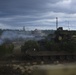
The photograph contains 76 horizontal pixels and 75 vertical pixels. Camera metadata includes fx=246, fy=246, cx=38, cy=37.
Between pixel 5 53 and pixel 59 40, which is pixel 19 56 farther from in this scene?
pixel 59 40

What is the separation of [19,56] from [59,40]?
27.3 ft

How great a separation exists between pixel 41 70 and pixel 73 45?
119 ft

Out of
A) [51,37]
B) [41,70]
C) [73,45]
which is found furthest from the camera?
[51,37]

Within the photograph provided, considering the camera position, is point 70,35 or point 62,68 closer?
point 62,68

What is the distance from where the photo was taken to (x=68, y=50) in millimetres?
38625

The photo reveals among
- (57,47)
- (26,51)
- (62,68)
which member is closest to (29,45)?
(26,51)

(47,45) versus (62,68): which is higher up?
(62,68)

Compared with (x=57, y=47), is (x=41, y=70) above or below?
above

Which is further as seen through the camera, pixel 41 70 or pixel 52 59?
pixel 52 59

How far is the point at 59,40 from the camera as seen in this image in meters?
41.7

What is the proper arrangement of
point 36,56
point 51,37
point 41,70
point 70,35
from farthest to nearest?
point 51,37 < point 70,35 < point 36,56 < point 41,70

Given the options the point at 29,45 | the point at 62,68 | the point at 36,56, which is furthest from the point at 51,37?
the point at 62,68

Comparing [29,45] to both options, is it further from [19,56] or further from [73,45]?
[73,45]

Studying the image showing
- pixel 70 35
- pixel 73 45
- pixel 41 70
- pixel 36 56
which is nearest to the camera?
pixel 41 70
